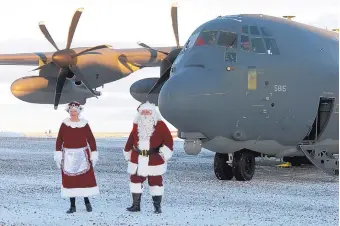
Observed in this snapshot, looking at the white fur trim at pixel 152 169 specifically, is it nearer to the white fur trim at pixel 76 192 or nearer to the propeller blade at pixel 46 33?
the white fur trim at pixel 76 192

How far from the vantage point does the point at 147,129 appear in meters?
10.0

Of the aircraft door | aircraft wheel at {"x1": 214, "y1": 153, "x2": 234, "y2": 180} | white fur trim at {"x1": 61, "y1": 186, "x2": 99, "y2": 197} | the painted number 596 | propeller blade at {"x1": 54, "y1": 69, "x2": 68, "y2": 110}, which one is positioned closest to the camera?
white fur trim at {"x1": 61, "y1": 186, "x2": 99, "y2": 197}

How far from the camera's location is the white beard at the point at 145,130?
392 inches

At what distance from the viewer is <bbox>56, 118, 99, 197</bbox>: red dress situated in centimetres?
973

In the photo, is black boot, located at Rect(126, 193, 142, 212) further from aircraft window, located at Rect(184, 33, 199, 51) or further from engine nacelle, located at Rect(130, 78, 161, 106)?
engine nacelle, located at Rect(130, 78, 161, 106)

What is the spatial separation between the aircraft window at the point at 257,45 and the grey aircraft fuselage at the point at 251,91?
0.10 m

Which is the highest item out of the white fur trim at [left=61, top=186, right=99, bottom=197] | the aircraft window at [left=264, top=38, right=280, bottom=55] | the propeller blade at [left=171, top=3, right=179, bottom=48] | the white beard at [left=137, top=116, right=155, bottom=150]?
the propeller blade at [left=171, top=3, right=179, bottom=48]

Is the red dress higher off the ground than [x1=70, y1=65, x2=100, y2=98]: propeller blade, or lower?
lower

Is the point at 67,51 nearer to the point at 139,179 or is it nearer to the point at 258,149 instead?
the point at 258,149

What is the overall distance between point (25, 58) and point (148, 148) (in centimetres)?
1786

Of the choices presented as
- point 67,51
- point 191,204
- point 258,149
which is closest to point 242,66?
point 258,149

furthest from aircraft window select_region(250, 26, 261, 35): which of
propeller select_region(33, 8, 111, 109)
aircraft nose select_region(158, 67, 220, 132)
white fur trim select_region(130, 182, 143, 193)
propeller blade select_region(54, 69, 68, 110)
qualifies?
propeller blade select_region(54, 69, 68, 110)

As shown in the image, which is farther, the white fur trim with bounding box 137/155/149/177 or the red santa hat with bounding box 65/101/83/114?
the red santa hat with bounding box 65/101/83/114

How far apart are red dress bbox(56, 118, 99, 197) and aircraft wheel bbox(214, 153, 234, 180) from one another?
18.1ft
